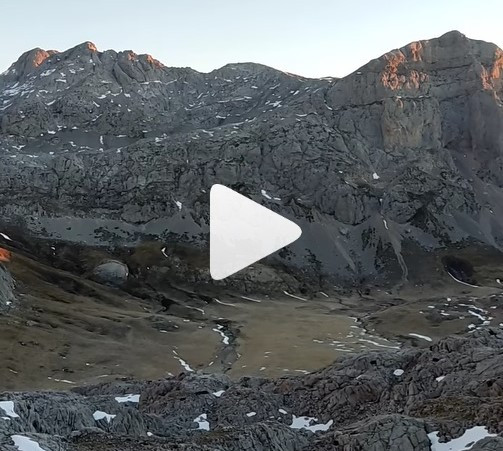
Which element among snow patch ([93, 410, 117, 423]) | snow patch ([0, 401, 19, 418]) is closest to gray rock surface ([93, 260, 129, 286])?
snow patch ([93, 410, 117, 423])

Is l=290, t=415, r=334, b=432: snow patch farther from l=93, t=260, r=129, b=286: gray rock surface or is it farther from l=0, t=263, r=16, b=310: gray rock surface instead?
l=93, t=260, r=129, b=286: gray rock surface

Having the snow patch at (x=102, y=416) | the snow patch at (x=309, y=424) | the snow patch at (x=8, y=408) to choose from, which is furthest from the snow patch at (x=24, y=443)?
the snow patch at (x=309, y=424)

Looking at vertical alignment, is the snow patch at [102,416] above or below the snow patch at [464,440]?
below

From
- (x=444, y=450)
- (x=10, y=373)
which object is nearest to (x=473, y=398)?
(x=444, y=450)

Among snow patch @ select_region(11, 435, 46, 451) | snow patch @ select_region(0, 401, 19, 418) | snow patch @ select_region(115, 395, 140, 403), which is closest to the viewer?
snow patch @ select_region(11, 435, 46, 451)

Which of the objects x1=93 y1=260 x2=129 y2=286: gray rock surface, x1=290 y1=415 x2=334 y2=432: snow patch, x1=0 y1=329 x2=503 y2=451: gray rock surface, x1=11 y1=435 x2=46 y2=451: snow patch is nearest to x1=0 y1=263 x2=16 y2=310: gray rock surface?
x1=93 y1=260 x2=129 y2=286: gray rock surface

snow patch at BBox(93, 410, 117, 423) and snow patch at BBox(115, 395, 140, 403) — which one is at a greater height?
snow patch at BBox(93, 410, 117, 423)

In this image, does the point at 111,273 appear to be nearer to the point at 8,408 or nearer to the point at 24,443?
the point at 8,408

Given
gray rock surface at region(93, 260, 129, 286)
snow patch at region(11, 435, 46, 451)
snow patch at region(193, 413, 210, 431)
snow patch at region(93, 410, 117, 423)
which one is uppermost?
snow patch at region(11, 435, 46, 451)

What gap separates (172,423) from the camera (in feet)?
121

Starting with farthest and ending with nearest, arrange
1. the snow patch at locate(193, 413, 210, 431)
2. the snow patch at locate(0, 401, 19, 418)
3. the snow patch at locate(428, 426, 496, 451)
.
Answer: the snow patch at locate(193, 413, 210, 431) < the snow patch at locate(0, 401, 19, 418) < the snow patch at locate(428, 426, 496, 451)

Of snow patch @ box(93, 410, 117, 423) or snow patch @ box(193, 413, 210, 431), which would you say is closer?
snow patch @ box(93, 410, 117, 423)

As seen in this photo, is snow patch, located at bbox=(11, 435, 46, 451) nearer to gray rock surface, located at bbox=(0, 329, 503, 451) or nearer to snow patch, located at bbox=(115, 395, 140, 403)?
gray rock surface, located at bbox=(0, 329, 503, 451)

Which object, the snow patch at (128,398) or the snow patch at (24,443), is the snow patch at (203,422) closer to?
the snow patch at (128,398)
